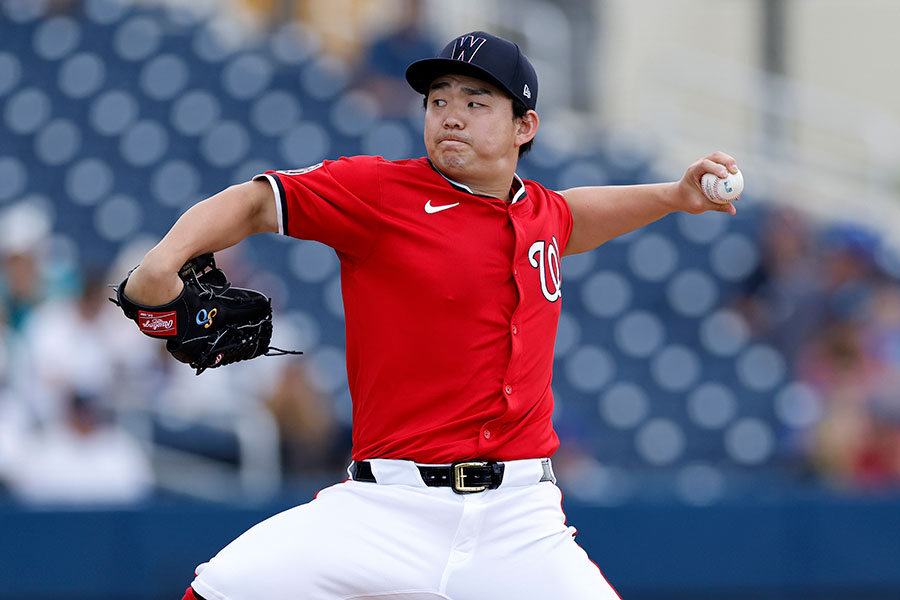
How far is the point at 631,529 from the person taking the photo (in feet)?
21.0

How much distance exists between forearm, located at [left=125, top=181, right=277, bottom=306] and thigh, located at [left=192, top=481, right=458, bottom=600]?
0.66 metres

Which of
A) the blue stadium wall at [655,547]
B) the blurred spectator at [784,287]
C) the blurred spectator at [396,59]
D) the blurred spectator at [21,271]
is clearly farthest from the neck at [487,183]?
the blurred spectator at [396,59]

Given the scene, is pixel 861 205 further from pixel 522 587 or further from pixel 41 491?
pixel 522 587

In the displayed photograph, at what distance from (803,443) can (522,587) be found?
4.98 metres

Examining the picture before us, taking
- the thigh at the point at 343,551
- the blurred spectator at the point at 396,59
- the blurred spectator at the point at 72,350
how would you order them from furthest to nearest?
the blurred spectator at the point at 396,59
the blurred spectator at the point at 72,350
the thigh at the point at 343,551

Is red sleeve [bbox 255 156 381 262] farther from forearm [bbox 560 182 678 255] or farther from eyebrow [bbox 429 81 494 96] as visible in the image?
forearm [bbox 560 182 678 255]

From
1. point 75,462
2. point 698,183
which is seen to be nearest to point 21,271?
point 75,462

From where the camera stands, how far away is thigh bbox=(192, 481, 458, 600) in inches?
122

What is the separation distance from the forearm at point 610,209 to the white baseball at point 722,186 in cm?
22

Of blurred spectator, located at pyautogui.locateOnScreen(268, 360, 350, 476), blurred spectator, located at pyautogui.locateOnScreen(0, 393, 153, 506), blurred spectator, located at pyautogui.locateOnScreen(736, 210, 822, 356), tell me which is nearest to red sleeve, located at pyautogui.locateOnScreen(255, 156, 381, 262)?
blurred spectator, located at pyautogui.locateOnScreen(0, 393, 153, 506)

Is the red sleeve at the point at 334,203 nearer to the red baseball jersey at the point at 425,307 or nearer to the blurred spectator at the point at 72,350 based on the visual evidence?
the red baseball jersey at the point at 425,307

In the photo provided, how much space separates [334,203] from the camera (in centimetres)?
326

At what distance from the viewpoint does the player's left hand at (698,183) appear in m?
3.47

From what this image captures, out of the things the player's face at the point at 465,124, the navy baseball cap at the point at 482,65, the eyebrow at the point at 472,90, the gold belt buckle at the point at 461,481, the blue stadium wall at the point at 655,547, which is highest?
the navy baseball cap at the point at 482,65
